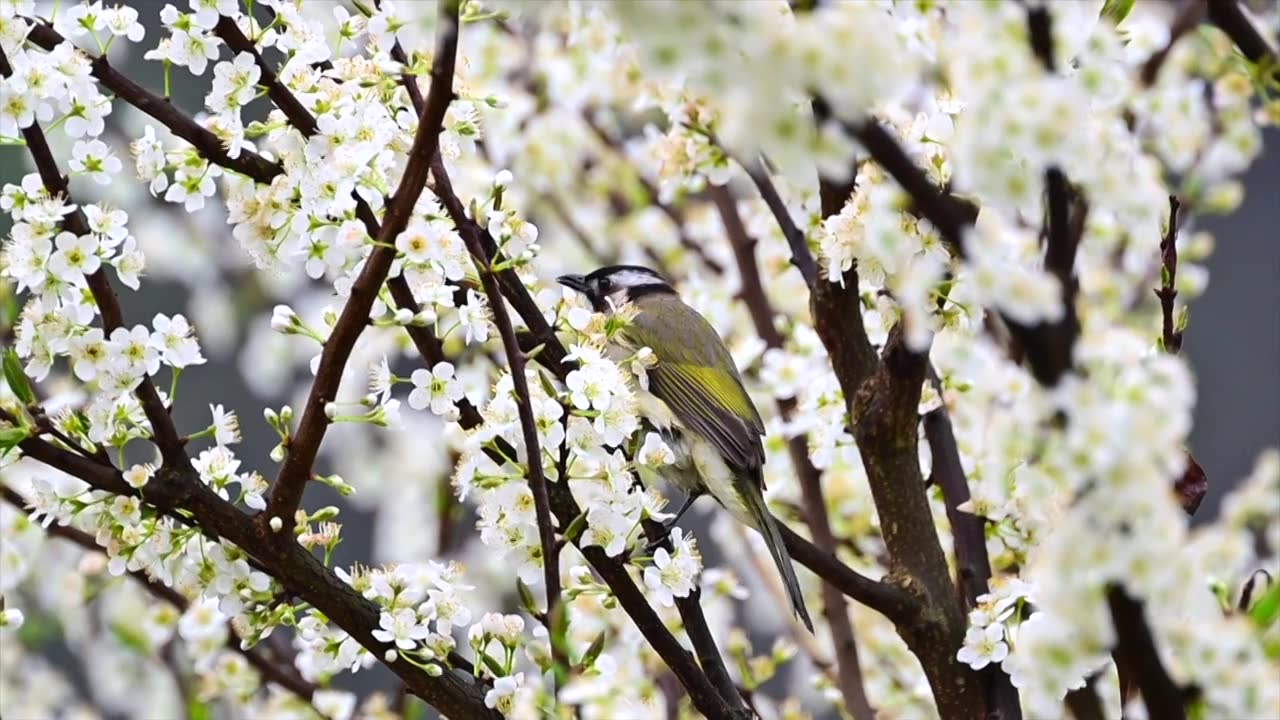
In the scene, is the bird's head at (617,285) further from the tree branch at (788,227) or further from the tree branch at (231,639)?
the tree branch at (231,639)

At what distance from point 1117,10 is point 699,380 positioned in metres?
2.06

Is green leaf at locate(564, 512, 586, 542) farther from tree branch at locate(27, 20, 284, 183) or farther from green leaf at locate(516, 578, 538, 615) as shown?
tree branch at locate(27, 20, 284, 183)

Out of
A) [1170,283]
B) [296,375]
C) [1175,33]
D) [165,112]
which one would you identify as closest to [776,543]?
[1170,283]

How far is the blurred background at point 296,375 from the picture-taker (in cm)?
589

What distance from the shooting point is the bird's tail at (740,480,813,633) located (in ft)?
11.0

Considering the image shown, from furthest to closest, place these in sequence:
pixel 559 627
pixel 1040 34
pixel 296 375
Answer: pixel 296 375 < pixel 559 627 < pixel 1040 34

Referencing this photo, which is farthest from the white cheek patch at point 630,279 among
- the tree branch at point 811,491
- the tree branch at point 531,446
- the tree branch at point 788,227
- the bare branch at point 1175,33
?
the tree branch at point 531,446

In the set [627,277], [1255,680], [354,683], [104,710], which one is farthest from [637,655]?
[354,683]

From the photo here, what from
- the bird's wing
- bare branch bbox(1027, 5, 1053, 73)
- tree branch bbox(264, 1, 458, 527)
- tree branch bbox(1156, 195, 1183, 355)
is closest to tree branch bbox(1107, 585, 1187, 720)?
bare branch bbox(1027, 5, 1053, 73)

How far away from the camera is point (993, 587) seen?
109 inches

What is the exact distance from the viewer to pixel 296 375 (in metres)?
6.36

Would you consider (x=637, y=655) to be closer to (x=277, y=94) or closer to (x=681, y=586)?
(x=681, y=586)

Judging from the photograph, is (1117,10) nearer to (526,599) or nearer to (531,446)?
(531,446)

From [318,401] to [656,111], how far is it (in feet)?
9.81
